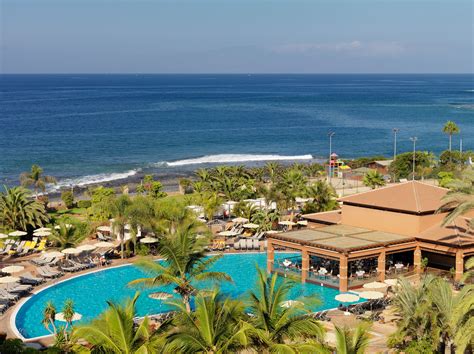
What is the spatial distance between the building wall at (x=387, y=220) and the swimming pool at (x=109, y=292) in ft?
15.7

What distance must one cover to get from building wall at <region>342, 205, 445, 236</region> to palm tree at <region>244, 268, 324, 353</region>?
1826 centimetres

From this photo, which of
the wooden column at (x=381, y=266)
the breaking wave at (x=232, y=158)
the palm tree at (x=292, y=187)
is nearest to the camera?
the wooden column at (x=381, y=266)

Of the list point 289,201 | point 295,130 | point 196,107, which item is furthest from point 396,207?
point 196,107

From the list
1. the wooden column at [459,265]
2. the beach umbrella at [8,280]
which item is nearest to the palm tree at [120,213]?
the beach umbrella at [8,280]

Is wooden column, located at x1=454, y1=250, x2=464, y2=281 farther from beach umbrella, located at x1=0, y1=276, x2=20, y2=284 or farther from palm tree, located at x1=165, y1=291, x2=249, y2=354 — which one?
beach umbrella, located at x1=0, y1=276, x2=20, y2=284

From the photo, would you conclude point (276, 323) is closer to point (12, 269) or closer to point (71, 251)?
point (12, 269)

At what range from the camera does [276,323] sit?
18.1 meters

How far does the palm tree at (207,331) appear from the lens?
16.5m

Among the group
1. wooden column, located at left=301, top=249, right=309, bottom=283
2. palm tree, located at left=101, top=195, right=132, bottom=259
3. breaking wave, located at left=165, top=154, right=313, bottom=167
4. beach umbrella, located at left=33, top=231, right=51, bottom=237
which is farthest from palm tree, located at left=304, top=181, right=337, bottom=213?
breaking wave, located at left=165, top=154, right=313, bottom=167

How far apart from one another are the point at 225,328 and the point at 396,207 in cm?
2102

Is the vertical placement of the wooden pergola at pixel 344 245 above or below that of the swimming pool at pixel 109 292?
above

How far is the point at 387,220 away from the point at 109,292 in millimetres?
14725

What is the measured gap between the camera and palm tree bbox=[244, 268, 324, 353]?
57.8ft

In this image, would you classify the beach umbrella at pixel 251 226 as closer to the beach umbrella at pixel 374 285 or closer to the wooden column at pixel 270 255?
the wooden column at pixel 270 255
